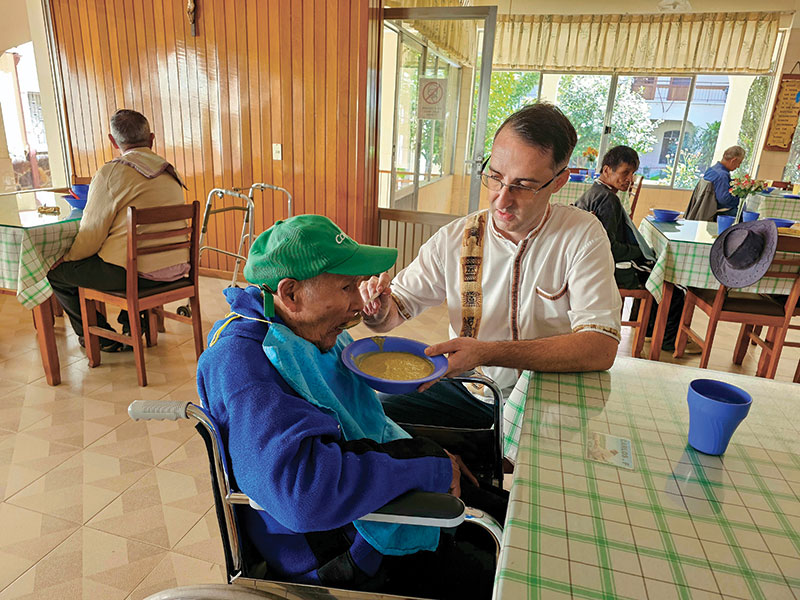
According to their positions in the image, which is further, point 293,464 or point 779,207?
point 779,207

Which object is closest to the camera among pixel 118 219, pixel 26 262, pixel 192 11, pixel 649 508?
pixel 649 508

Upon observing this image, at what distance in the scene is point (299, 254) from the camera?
91cm

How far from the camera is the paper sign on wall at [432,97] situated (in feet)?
12.7

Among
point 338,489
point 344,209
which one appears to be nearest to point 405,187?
point 344,209

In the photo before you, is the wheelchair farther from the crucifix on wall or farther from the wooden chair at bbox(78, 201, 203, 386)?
the crucifix on wall

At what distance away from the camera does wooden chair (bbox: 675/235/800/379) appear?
8.41 feet

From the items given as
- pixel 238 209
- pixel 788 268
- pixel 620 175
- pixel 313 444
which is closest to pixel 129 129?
pixel 238 209

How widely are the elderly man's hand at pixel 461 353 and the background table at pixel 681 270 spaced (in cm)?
211

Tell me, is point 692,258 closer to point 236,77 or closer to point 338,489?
point 338,489

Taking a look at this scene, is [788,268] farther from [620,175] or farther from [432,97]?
[432,97]

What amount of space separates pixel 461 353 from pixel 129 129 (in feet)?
7.84

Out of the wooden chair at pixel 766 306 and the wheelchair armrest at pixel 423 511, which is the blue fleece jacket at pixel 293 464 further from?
the wooden chair at pixel 766 306

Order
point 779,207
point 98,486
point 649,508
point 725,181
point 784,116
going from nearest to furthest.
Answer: point 649,508, point 98,486, point 779,207, point 725,181, point 784,116

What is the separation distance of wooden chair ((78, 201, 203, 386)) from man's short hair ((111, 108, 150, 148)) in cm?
47
